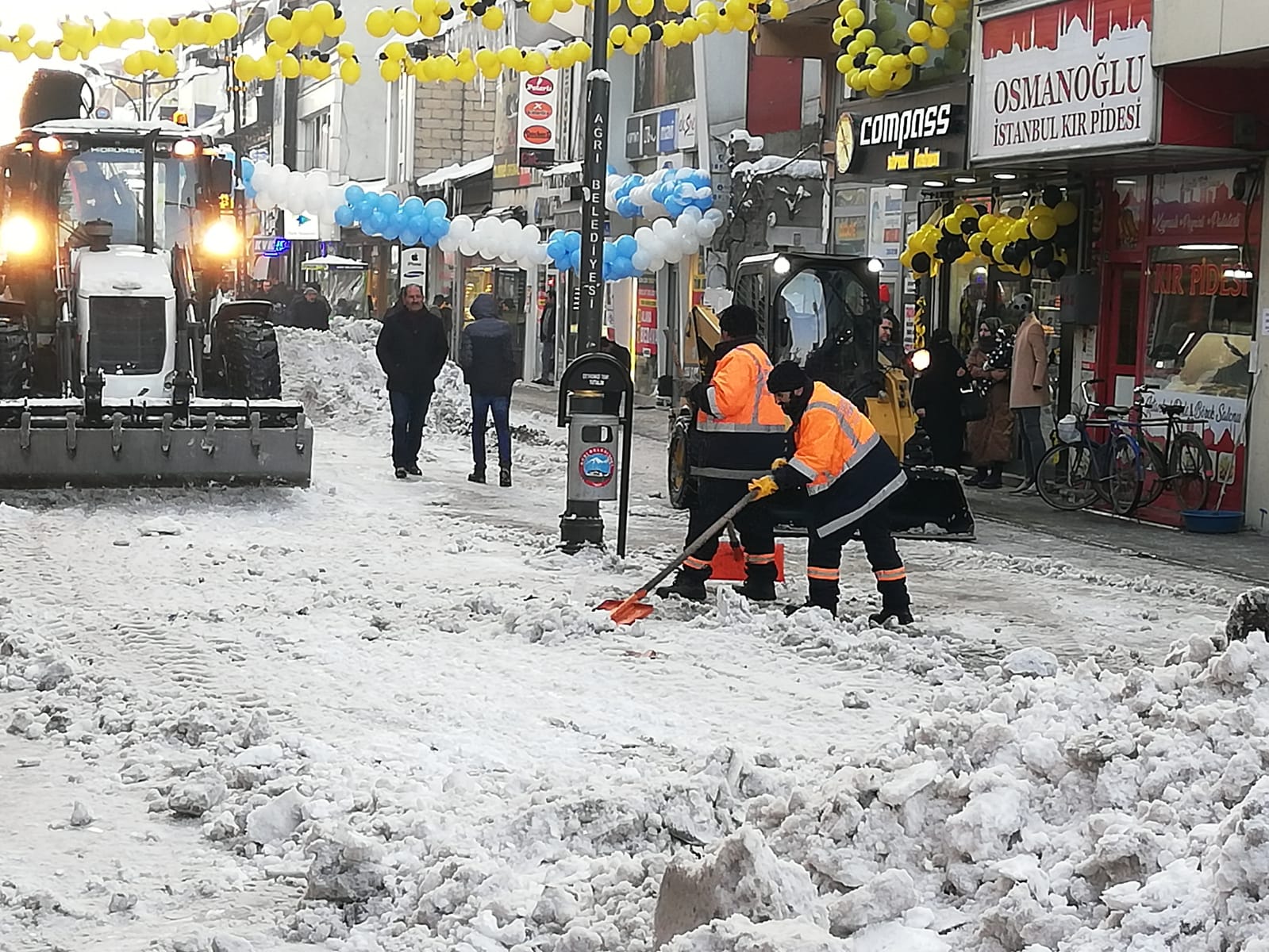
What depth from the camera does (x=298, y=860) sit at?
6.30 metres

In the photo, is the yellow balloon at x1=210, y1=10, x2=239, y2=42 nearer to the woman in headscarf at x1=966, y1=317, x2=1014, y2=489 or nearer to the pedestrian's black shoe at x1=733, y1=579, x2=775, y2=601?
the woman in headscarf at x1=966, y1=317, x2=1014, y2=489

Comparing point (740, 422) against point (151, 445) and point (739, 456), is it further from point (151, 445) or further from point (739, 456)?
point (151, 445)

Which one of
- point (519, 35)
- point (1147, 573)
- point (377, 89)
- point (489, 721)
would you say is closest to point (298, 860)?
point (489, 721)

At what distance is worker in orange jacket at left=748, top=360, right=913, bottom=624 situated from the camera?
10570 mm

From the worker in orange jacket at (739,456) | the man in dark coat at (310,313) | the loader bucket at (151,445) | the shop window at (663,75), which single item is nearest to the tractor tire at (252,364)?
the loader bucket at (151,445)

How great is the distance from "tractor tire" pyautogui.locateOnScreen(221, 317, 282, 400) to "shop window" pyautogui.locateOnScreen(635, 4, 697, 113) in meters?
16.7

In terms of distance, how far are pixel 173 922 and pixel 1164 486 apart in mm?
12619

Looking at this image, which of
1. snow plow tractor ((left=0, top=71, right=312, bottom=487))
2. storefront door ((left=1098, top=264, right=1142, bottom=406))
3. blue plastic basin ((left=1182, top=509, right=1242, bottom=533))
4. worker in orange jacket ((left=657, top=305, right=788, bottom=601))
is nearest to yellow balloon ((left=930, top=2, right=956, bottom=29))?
storefront door ((left=1098, top=264, right=1142, bottom=406))

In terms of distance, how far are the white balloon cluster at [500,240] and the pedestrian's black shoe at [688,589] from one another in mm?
19974

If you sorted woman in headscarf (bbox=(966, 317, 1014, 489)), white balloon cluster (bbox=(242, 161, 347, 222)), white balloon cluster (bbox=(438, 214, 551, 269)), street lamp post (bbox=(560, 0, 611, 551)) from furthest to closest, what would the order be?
white balloon cluster (bbox=(242, 161, 347, 222)) → white balloon cluster (bbox=(438, 214, 551, 269)) → woman in headscarf (bbox=(966, 317, 1014, 489)) → street lamp post (bbox=(560, 0, 611, 551))

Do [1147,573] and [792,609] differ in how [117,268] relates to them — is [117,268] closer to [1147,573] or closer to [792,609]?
[792,609]

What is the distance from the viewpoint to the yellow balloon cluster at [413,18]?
56.2ft

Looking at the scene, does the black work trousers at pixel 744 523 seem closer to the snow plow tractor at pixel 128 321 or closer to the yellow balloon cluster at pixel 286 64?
the snow plow tractor at pixel 128 321

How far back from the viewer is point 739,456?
1149cm
